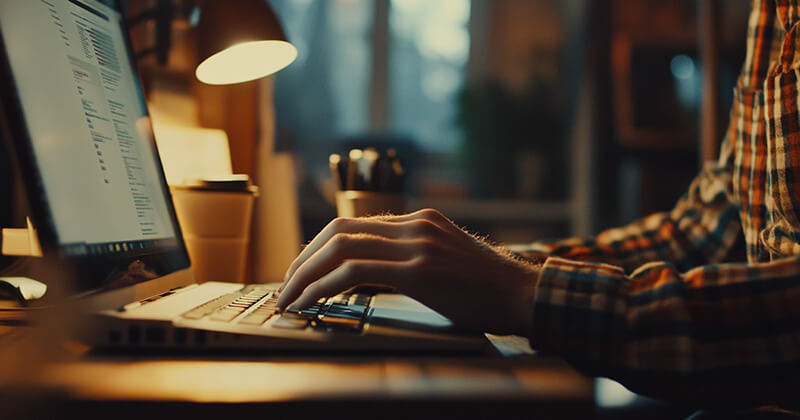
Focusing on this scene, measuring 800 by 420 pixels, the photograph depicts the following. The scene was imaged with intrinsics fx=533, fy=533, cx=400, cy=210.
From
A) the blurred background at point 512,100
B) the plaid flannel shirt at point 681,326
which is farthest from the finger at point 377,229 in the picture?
the blurred background at point 512,100

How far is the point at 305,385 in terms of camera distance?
31 centimetres

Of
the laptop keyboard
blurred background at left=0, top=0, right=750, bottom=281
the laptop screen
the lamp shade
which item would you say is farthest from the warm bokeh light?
blurred background at left=0, top=0, right=750, bottom=281

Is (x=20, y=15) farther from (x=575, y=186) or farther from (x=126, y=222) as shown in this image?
(x=575, y=186)

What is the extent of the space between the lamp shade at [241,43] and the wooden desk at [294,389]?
1.68 ft

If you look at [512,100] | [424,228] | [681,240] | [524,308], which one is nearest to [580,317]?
[524,308]

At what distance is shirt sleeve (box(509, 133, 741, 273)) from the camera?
3.10 feet

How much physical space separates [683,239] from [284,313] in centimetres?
83

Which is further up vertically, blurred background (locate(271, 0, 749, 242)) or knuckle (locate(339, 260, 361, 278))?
blurred background (locate(271, 0, 749, 242))

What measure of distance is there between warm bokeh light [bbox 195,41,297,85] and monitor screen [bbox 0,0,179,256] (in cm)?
13

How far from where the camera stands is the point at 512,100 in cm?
293

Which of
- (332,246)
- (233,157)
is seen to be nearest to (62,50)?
(332,246)

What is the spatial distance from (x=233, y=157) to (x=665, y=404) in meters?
1.21

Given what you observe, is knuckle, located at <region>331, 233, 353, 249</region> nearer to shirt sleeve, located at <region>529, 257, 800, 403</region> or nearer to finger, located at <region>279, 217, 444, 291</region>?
finger, located at <region>279, 217, 444, 291</region>

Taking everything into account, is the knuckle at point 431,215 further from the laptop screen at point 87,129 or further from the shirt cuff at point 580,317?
the laptop screen at point 87,129
